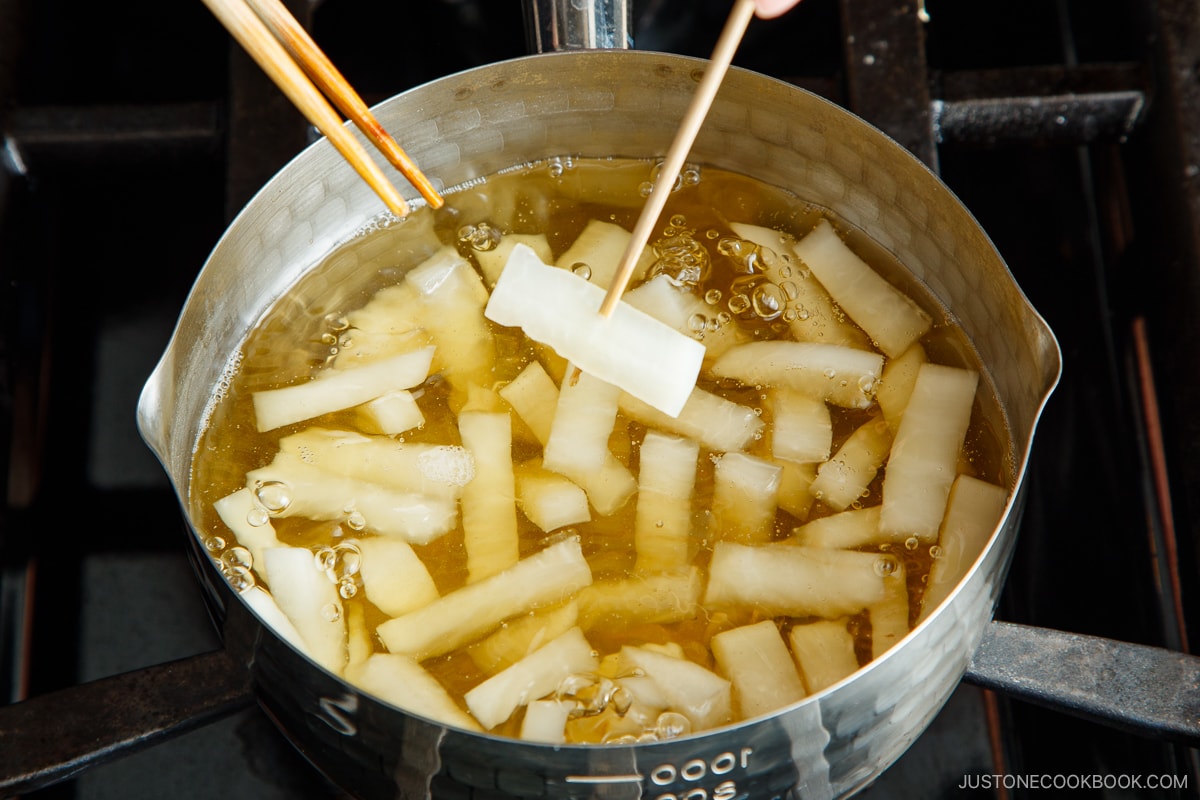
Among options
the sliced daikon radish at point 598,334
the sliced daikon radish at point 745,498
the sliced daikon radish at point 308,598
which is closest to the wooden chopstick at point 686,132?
the sliced daikon radish at point 598,334

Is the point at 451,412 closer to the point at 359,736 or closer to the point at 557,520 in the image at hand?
the point at 557,520

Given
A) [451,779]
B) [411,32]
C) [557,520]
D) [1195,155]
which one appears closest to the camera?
[451,779]

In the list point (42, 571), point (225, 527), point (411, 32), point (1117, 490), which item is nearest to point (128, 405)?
point (42, 571)

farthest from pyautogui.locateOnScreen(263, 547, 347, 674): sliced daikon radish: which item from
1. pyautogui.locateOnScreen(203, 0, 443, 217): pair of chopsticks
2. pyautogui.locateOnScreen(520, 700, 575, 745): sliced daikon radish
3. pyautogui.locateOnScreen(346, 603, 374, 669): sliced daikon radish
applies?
pyautogui.locateOnScreen(203, 0, 443, 217): pair of chopsticks

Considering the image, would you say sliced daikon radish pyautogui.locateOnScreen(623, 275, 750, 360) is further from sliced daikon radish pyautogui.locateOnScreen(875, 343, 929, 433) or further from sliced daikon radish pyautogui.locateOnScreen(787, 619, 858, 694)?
sliced daikon radish pyautogui.locateOnScreen(787, 619, 858, 694)

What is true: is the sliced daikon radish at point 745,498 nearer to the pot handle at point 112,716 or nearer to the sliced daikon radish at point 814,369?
the sliced daikon radish at point 814,369

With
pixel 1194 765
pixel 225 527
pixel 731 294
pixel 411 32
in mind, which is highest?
pixel 411 32
